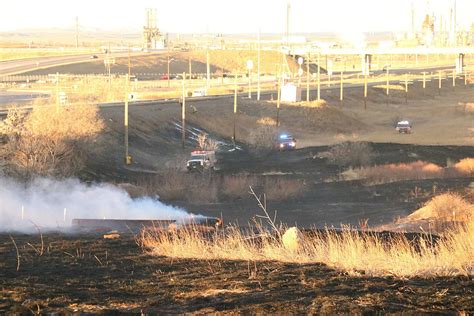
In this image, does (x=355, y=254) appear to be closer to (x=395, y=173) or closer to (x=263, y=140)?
(x=395, y=173)

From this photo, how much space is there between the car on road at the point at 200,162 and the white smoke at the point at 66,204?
1368 cm

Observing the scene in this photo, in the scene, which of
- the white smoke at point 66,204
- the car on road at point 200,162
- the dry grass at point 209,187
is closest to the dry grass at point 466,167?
the dry grass at point 209,187

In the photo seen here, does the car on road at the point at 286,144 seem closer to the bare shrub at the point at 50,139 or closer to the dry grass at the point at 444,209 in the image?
the bare shrub at the point at 50,139

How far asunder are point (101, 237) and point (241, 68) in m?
180

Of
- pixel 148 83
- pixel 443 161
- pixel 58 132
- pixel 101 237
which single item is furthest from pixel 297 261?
pixel 148 83

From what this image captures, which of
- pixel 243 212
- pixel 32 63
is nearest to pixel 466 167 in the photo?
pixel 243 212

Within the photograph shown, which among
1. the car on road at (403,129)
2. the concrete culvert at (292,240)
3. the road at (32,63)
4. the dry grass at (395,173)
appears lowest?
the car on road at (403,129)

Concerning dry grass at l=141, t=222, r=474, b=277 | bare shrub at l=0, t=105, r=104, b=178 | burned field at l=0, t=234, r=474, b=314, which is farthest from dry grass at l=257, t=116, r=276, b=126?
burned field at l=0, t=234, r=474, b=314

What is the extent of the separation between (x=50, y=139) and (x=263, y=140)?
96.2 feet

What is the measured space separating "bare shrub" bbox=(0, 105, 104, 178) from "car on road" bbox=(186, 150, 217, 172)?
6.81m

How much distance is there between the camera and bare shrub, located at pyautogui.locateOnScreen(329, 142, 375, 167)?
6097 centimetres

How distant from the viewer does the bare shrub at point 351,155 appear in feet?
200

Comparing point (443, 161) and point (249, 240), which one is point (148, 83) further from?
point (249, 240)

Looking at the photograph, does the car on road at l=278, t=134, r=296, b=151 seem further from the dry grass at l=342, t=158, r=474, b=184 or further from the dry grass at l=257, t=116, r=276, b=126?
the dry grass at l=342, t=158, r=474, b=184
